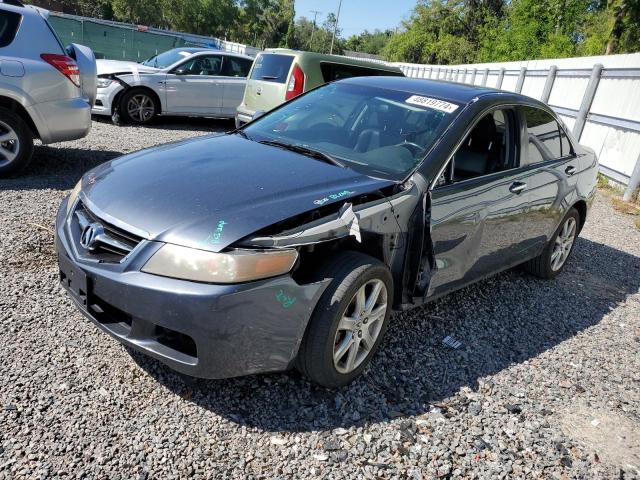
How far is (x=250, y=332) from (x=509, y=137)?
102 inches

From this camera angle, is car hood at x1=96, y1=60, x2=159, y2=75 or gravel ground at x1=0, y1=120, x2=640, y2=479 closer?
gravel ground at x1=0, y1=120, x2=640, y2=479

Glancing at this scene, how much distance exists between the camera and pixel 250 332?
2.29 m

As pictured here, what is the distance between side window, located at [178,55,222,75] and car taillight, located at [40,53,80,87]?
478 centimetres

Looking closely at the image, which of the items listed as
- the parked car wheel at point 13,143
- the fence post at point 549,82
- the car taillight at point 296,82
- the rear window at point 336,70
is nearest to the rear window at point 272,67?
the car taillight at point 296,82

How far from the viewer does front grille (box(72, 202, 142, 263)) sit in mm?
2416

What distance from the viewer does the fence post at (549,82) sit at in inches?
485

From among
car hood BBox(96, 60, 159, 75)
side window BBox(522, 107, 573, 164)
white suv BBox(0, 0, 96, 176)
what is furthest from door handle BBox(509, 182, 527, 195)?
car hood BBox(96, 60, 159, 75)

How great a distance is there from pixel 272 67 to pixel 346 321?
24.0 feet

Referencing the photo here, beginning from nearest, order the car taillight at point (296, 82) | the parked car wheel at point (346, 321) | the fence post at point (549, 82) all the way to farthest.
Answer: the parked car wheel at point (346, 321)
the car taillight at point (296, 82)
the fence post at point (549, 82)

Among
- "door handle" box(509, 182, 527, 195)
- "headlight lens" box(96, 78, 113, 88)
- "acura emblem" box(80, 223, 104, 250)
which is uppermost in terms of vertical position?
"door handle" box(509, 182, 527, 195)

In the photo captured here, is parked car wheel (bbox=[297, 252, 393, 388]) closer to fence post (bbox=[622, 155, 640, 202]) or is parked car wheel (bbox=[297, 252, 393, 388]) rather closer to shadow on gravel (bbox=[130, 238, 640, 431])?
shadow on gravel (bbox=[130, 238, 640, 431])

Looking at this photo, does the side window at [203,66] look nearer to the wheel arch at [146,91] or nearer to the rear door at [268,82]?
the wheel arch at [146,91]

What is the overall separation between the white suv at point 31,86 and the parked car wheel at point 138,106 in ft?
13.1

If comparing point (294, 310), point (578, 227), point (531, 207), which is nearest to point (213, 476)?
point (294, 310)
